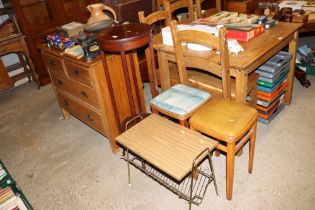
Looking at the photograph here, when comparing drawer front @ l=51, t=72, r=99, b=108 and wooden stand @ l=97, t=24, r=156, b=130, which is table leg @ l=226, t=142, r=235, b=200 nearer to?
wooden stand @ l=97, t=24, r=156, b=130

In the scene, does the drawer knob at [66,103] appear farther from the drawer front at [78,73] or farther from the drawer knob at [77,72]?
the drawer knob at [77,72]

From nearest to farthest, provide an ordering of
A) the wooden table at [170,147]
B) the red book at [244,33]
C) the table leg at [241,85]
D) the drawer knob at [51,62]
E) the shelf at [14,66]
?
the wooden table at [170,147] < the table leg at [241,85] < the red book at [244,33] < the drawer knob at [51,62] < the shelf at [14,66]

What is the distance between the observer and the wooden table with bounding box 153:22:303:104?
5.96 feet

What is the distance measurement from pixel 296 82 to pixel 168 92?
5.47ft

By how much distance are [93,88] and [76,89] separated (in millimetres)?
311

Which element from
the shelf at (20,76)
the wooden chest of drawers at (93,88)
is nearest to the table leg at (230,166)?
Answer: the wooden chest of drawers at (93,88)

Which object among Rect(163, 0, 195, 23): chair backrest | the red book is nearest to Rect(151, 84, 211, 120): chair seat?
the red book

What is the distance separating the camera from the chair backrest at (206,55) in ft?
5.61

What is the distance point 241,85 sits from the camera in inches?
72.6

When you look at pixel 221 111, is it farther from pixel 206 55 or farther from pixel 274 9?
Answer: pixel 274 9

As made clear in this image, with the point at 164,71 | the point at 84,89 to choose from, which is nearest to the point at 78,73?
the point at 84,89

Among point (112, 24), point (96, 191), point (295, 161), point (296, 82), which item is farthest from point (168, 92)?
point (296, 82)

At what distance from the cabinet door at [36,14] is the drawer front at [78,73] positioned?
59.2 inches

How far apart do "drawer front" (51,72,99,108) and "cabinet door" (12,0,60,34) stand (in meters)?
1.16
